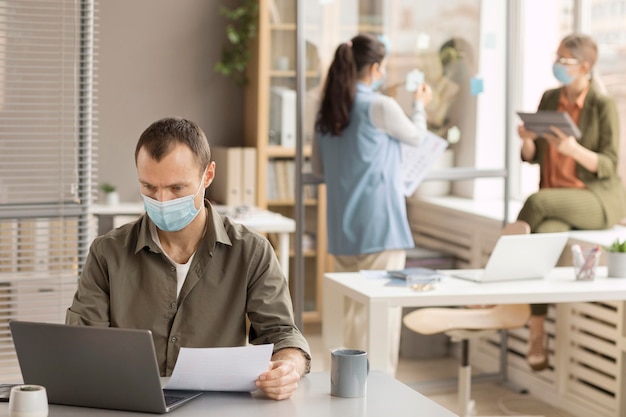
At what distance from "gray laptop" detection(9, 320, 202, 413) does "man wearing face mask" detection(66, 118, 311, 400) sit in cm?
38

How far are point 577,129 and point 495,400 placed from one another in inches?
53.6

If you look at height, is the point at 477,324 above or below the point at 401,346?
above

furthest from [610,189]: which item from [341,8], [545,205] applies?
[341,8]

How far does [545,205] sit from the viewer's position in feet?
15.3

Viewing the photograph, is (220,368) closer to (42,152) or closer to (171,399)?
(171,399)

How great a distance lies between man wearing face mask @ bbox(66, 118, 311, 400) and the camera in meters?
2.40

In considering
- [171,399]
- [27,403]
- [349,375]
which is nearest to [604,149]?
[349,375]

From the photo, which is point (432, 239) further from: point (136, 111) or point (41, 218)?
point (41, 218)

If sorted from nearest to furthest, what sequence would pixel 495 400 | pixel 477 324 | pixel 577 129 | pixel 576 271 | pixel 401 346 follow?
pixel 576 271 → pixel 477 324 → pixel 577 129 → pixel 495 400 → pixel 401 346

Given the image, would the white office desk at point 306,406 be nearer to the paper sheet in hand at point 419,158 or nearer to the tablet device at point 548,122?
the tablet device at point 548,122

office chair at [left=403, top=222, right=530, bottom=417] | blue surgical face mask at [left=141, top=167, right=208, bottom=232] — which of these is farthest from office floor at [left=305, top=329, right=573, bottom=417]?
blue surgical face mask at [left=141, top=167, right=208, bottom=232]

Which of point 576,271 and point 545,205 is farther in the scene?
point 545,205

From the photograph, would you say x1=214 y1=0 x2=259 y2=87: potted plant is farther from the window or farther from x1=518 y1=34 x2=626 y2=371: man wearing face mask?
x1=518 y1=34 x2=626 y2=371: man wearing face mask

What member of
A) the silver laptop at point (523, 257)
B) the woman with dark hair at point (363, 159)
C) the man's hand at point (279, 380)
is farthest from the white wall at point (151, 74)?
the man's hand at point (279, 380)
